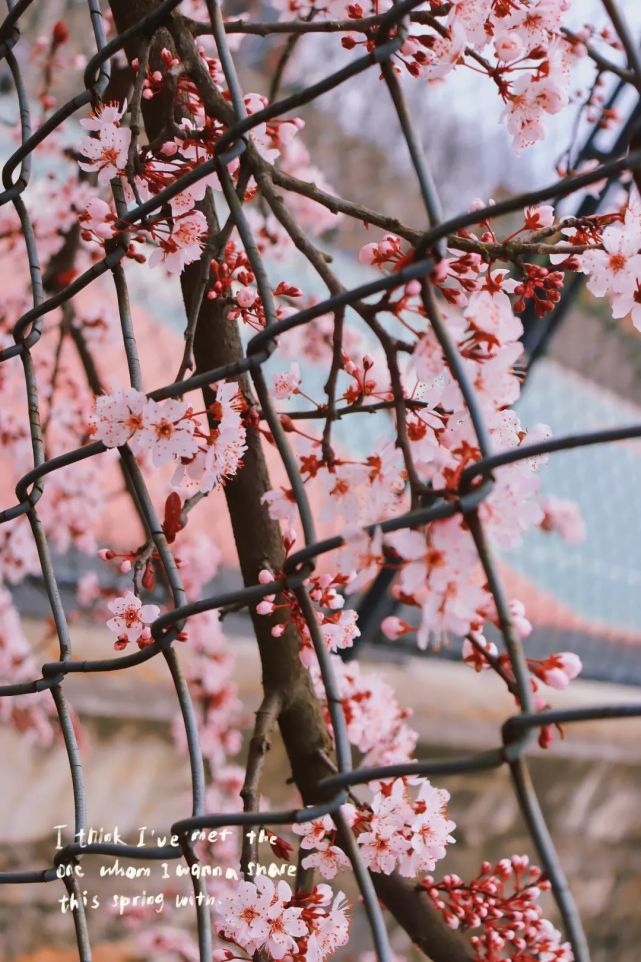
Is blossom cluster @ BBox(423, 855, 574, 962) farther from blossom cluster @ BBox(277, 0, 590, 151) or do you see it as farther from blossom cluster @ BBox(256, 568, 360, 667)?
blossom cluster @ BBox(277, 0, 590, 151)

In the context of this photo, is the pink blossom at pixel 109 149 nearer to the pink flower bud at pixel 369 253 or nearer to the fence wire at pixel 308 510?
the fence wire at pixel 308 510

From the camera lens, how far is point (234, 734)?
1800 mm

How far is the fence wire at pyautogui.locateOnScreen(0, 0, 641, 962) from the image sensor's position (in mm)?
286

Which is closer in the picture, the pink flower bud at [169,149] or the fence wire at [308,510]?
the fence wire at [308,510]

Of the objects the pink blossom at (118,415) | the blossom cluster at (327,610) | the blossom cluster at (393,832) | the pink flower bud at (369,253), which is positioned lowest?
the blossom cluster at (393,832)

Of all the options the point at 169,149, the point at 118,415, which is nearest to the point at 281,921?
the point at 118,415

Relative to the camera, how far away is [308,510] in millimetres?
352

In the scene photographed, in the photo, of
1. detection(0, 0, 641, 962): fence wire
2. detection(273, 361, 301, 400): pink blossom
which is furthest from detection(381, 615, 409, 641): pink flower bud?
detection(273, 361, 301, 400): pink blossom

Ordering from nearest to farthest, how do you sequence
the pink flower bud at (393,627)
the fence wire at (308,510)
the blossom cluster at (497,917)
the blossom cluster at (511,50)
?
1. the fence wire at (308,510)
2. the pink flower bud at (393,627)
3. the blossom cluster at (511,50)
4. the blossom cluster at (497,917)

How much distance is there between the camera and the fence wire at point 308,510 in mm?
286

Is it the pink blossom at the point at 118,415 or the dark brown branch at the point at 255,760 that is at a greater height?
the pink blossom at the point at 118,415

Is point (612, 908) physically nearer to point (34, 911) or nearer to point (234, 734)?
point (234, 734)

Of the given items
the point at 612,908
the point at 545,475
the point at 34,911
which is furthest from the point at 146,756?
the point at 545,475

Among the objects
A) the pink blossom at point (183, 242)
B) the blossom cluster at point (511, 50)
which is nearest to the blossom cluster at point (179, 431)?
the pink blossom at point (183, 242)
